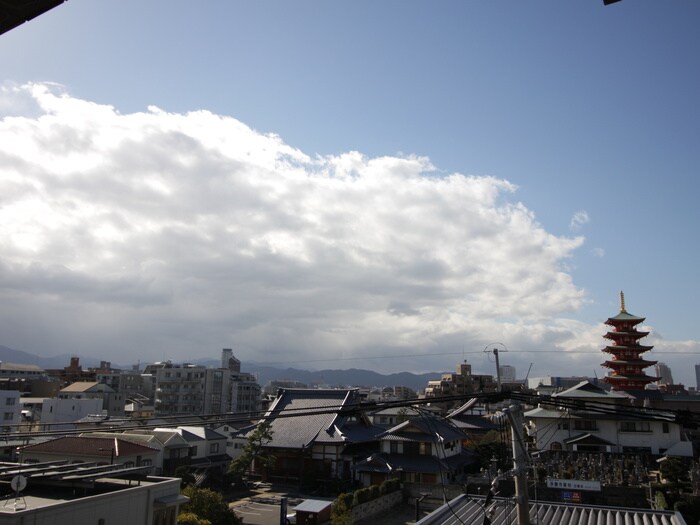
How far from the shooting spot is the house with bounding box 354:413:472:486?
4219cm

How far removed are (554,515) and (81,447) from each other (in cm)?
3066

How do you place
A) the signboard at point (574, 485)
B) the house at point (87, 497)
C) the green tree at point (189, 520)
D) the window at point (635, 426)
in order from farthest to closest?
the window at point (635, 426)
the signboard at point (574, 485)
the green tree at point (189, 520)
the house at point (87, 497)

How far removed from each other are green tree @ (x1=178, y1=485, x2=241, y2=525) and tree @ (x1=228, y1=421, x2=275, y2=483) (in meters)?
15.1

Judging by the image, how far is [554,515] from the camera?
16.6 meters

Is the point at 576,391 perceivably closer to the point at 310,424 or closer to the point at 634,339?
the point at 634,339

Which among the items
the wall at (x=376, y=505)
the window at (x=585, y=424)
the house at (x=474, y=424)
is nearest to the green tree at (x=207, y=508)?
the wall at (x=376, y=505)

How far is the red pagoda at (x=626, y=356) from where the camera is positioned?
220ft

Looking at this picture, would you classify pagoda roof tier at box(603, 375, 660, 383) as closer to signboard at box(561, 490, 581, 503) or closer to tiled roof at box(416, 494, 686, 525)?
signboard at box(561, 490, 581, 503)

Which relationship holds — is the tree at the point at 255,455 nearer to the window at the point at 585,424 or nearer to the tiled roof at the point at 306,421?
the tiled roof at the point at 306,421

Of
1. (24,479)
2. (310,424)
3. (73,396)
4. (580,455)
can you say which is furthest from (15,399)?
(580,455)

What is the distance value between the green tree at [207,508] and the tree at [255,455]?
15088mm

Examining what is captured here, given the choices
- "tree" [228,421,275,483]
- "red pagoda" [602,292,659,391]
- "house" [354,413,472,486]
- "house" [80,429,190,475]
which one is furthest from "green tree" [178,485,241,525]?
"red pagoda" [602,292,659,391]

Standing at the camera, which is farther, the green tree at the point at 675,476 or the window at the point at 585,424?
the window at the point at 585,424

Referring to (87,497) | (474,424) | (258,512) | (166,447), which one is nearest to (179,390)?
(166,447)
